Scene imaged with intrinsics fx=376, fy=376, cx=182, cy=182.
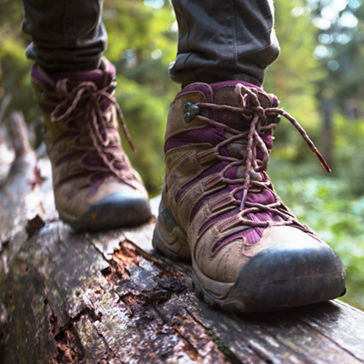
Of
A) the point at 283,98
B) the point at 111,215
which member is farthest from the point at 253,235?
the point at 283,98

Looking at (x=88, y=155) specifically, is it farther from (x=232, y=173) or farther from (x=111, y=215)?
(x=232, y=173)

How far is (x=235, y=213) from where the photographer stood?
99 cm

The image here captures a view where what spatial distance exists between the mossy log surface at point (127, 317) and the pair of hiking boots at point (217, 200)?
0.06 meters

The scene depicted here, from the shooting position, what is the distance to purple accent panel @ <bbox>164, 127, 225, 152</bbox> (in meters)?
1.09

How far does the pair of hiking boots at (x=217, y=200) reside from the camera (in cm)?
84

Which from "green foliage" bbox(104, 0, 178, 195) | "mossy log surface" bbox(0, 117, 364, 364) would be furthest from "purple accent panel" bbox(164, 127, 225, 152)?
"green foliage" bbox(104, 0, 178, 195)

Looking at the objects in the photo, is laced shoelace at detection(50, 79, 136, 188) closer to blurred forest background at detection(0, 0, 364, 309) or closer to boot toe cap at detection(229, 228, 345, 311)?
blurred forest background at detection(0, 0, 364, 309)

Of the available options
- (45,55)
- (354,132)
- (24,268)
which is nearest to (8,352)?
(24,268)

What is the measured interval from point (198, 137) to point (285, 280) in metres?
0.49

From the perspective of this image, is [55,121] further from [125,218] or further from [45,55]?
[125,218]

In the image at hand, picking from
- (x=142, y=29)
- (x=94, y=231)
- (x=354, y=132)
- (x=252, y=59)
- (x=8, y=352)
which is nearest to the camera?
(x=252, y=59)

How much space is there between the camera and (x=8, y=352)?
1535 mm

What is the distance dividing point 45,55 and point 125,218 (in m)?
0.79

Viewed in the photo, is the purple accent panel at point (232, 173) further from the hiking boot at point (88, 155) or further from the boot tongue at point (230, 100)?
the hiking boot at point (88, 155)
